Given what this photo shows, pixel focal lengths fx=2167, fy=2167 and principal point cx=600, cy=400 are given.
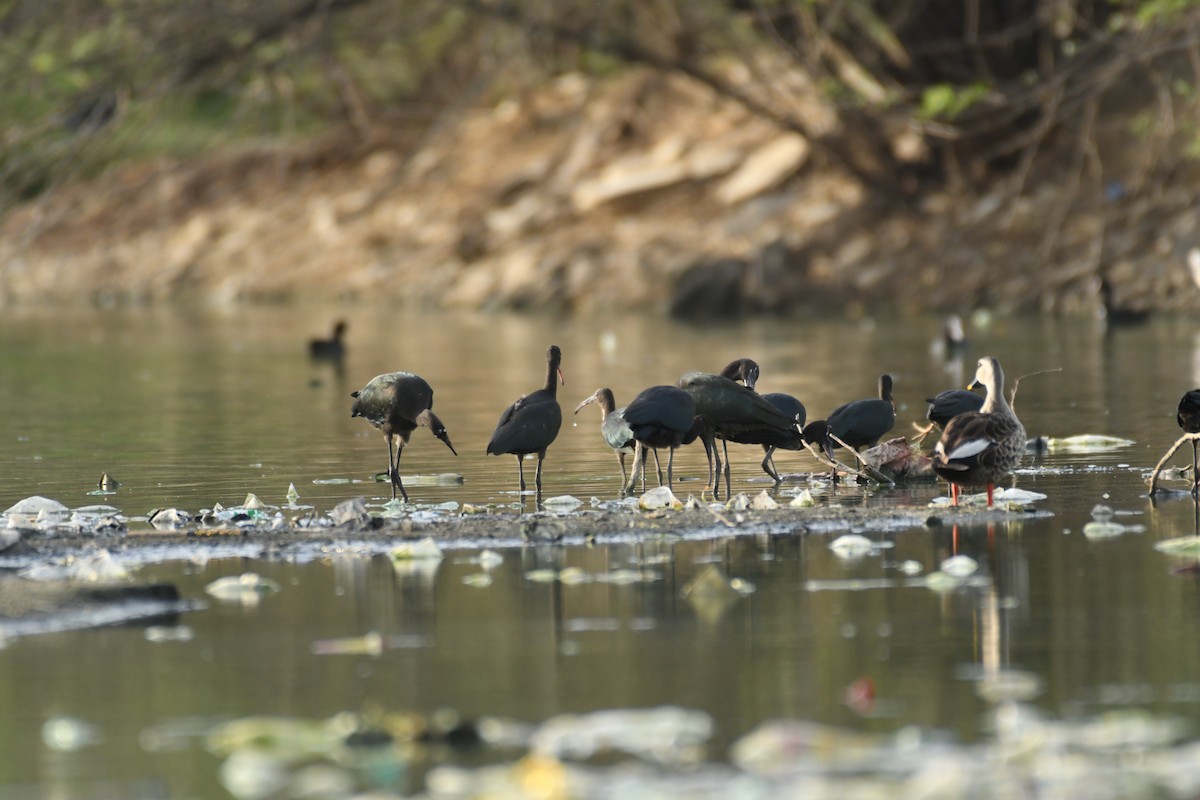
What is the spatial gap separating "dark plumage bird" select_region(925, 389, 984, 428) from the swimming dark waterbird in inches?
47.7

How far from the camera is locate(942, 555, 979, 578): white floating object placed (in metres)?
8.82

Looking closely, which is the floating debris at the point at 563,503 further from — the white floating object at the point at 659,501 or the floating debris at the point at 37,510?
the floating debris at the point at 37,510

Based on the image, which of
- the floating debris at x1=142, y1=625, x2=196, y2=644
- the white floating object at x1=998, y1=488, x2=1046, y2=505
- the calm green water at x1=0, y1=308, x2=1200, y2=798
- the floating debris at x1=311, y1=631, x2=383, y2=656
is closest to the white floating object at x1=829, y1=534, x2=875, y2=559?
the calm green water at x1=0, y1=308, x2=1200, y2=798

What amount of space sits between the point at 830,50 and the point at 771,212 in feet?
13.0

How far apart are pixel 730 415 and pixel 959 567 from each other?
3.41 m

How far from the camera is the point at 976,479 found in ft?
35.0

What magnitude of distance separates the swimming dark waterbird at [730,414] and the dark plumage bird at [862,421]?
2.01ft

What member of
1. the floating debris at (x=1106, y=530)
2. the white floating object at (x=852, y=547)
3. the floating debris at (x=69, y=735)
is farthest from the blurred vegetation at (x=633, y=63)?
the floating debris at (x=69, y=735)

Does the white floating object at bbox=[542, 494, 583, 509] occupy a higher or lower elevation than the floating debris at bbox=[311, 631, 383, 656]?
higher

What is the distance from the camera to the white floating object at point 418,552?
967 centimetres

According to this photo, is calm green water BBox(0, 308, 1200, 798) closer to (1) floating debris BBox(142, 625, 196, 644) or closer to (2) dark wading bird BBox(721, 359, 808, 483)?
(1) floating debris BBox(142, 625, 196, 644)

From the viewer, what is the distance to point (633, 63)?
112 feet

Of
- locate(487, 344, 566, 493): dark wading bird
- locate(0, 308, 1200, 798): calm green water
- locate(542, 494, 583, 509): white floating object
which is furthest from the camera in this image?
locate(487, 344, 566, 493): dark wading bird

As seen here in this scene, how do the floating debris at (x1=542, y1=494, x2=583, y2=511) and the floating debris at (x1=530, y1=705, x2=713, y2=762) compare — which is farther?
the floating debris at (x1=542, y1=494, x2=583, y2=511)
